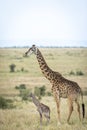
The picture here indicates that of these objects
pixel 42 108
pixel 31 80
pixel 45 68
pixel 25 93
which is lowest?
pixel 42 108

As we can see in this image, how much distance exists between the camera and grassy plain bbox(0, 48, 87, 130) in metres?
2.28

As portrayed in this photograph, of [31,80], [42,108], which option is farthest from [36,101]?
[31,80]

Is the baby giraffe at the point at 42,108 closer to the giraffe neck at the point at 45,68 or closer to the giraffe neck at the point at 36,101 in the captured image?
the giraffe neck at the point at 36,101

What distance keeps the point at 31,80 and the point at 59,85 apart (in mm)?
277

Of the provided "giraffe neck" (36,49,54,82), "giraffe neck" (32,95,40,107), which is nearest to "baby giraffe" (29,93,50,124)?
"giraffe neck" (32,95,40,107)

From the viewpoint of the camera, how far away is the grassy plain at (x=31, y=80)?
2.28 metres

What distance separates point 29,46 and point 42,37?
16 centimetres

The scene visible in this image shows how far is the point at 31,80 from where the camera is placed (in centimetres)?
233

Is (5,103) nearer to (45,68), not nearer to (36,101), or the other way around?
(36,101)

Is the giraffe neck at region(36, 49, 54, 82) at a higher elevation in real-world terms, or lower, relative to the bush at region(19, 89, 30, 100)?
higher

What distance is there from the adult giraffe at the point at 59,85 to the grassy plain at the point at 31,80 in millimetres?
38

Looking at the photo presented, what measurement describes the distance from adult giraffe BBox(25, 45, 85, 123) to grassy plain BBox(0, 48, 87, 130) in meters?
0.04

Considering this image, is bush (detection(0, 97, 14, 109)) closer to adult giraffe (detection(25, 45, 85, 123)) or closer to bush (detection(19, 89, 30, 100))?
bush (detection(19, 89, 30, 100))

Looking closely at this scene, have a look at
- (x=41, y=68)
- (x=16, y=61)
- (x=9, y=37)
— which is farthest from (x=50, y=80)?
(x=9, y=37)
